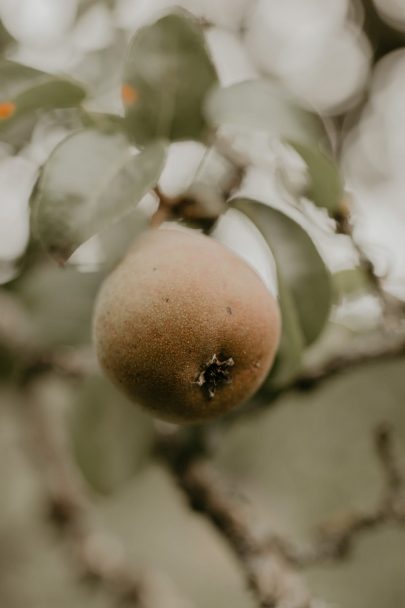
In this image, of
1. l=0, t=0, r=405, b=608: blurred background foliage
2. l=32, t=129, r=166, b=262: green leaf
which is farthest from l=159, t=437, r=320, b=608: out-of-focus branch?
l=32, t=129, r=166, b=262: green leaf

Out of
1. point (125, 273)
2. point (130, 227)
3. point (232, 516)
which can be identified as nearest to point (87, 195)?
point (125, 273)

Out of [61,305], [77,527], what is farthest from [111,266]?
[77,527]

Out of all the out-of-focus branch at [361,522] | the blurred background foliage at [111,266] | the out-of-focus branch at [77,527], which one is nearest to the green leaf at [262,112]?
the blurred background foliage at [111,266]

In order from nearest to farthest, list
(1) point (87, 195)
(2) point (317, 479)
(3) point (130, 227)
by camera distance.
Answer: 1. (1) point (87, 195)
2. (3) point (130, 227)
3. (2) point (317, 479)

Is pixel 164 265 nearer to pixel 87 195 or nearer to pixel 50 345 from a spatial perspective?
pixel 87 195

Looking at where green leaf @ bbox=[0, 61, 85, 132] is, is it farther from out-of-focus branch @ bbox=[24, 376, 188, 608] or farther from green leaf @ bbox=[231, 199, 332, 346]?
out-of-focus branch @ bbox=[24, 376, 188, 608]

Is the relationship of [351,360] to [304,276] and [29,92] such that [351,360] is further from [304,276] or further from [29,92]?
[29,92]
